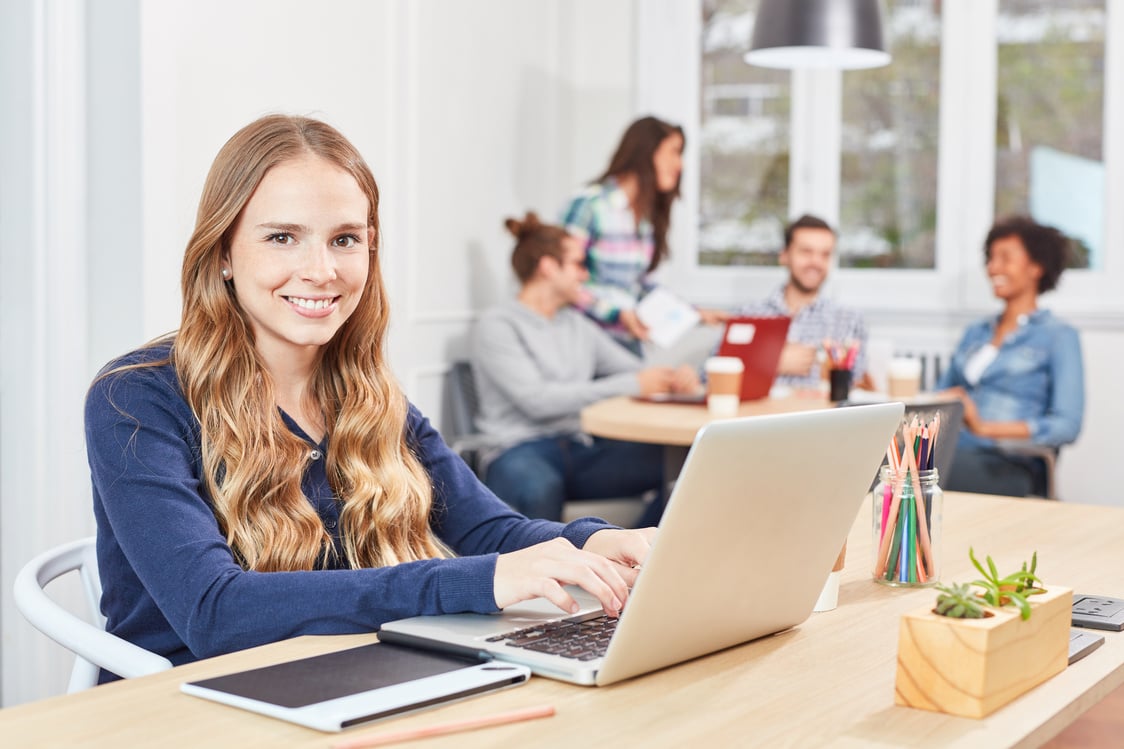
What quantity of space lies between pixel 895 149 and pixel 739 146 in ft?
2.16

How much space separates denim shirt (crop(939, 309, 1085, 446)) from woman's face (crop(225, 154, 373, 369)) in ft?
10.1

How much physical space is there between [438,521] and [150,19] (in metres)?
1.92

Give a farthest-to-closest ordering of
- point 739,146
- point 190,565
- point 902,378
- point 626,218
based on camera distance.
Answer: point 739,146 < point 626,218 < point 902,378 < point 190,565

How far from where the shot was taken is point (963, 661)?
105 cm

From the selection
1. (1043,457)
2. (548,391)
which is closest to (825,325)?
(1043,457)

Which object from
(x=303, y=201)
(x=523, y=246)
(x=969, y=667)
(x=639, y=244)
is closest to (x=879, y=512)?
(x=969, y=667)

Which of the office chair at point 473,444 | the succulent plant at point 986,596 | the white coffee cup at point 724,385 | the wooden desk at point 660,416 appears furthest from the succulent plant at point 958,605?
the office chair at point 473,444

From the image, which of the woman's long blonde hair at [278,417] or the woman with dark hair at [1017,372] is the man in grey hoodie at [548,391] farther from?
the woman's long blonde hair at [278,417]

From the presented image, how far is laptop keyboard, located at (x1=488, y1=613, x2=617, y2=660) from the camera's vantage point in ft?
3.83

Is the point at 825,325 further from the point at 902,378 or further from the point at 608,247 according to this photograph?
the point at 902,378

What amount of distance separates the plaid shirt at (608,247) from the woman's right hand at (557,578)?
3.35m

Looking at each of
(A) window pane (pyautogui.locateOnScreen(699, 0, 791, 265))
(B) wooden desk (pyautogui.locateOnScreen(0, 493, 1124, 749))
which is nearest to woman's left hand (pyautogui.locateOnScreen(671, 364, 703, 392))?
(A) window pane (pyautogui.locateOnScreen(699, 0, 791, 265))

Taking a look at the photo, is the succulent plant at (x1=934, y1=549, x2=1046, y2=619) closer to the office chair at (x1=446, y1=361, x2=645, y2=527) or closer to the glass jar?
the glass jar

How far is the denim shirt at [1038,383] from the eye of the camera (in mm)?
4164
